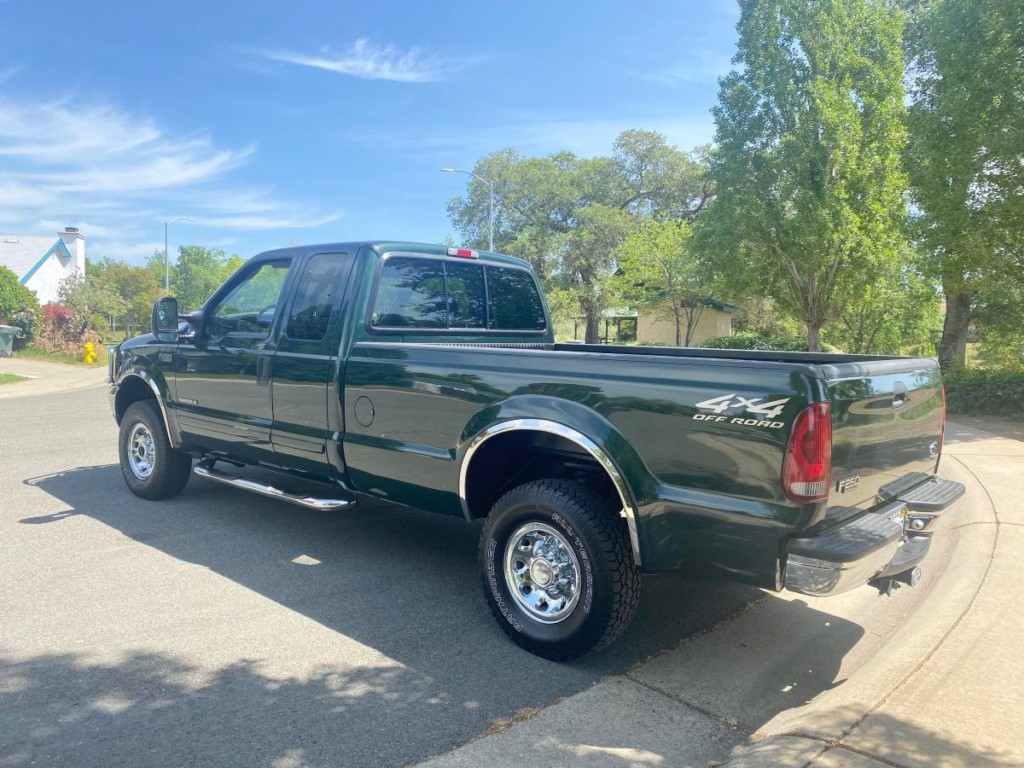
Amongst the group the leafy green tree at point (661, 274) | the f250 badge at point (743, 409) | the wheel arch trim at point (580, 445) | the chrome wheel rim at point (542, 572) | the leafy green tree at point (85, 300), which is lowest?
the chrome wheel rim at point (542, 572)

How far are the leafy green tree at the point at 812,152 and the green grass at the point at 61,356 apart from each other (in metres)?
20.0

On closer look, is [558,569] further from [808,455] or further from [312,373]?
[312,373]

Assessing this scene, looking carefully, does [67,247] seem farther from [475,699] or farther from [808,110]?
[475,699]

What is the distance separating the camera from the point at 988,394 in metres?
12.5

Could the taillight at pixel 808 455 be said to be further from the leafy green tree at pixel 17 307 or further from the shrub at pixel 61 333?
the leafy green tree at pixel 17 307

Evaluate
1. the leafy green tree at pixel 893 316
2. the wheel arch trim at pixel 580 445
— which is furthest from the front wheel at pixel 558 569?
the leafy green tree at pixel 893 316

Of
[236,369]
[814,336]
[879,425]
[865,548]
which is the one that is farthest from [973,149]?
[236,369]

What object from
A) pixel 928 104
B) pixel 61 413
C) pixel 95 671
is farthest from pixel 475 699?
pixel 928 104

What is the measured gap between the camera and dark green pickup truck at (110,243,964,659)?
10.3ft

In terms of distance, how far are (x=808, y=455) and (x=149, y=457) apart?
5515 mm

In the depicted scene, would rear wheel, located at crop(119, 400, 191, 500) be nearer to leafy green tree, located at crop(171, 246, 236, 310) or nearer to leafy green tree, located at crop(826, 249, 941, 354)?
leafy green tree, located at crop(826, 249, 941, 354)

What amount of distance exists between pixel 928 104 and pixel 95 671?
51.5ft

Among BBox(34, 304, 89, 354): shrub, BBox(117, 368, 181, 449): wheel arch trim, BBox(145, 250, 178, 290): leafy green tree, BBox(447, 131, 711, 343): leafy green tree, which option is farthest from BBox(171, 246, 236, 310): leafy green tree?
A: BBox(117, 368, 181, 449): wheel arch trim

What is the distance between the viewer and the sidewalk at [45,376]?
56.2ft
